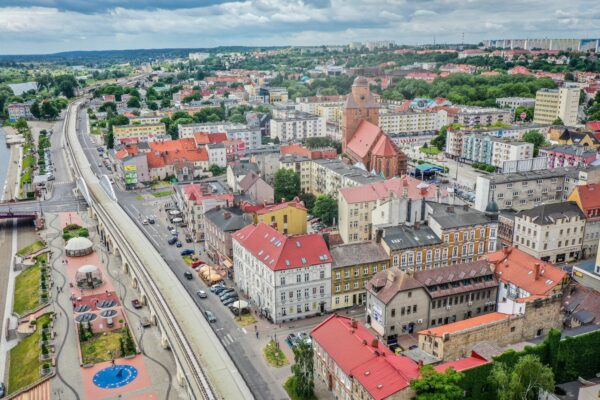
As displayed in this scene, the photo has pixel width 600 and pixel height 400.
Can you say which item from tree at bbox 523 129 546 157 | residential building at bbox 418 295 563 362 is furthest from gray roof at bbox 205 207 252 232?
tree at bbox 523 129 546 157

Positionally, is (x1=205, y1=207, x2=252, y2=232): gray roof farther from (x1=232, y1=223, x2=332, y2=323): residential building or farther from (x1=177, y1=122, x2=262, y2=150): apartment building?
(x1=177, y1=122, x2=262, y2=150): apartment building

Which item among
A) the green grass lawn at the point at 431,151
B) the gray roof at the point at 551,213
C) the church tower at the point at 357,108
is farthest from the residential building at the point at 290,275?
the green grass lawn at the point at 431,151

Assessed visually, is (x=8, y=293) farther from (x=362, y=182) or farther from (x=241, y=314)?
(x=362, y=182)

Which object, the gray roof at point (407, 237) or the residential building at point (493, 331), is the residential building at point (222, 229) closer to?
the gray roof at point (407, 237)

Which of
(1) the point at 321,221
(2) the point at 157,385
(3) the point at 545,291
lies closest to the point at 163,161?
(1) the point at 321,221

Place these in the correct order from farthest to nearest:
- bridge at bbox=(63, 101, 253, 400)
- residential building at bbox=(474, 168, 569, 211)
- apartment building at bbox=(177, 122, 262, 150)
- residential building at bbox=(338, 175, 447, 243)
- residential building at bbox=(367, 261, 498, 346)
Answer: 1. apartment building at bbox=(177, 122, 262, 150)
2. residential building at bbox=(474, 168, 569, 211)
3. residential building at bbox=(338, 175, 447, 243)
4. residential building at bbox=(367, 261, 498, 346)
5. bridge at bbox=(63, 101, 253, 400)

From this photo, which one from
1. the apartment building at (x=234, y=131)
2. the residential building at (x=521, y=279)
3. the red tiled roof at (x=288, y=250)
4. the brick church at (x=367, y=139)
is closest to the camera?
the residential building at (x=521, y=279)

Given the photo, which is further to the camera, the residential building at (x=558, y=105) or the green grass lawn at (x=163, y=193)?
the residential building at (x=558, y=105)
